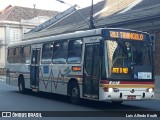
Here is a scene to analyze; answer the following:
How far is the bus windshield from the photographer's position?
13.6m

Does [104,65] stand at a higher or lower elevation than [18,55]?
lower

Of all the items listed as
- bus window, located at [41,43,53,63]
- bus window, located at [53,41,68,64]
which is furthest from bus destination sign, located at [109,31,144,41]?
bus window, located at [41,43,53,63]

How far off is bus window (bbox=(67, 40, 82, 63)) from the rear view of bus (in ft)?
5.78

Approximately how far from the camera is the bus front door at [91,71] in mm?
13914

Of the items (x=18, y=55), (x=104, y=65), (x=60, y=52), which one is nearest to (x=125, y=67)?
(x=104, y=65)

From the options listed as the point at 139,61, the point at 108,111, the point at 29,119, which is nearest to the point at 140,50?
the point at 139,61

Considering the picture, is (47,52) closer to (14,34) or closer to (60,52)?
(60,52)

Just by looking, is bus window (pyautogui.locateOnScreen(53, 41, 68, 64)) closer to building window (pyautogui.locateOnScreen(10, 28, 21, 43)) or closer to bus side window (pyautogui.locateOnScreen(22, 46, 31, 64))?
bus side window (pyautogui.locateOnScreen(22, 46, 31, 64))

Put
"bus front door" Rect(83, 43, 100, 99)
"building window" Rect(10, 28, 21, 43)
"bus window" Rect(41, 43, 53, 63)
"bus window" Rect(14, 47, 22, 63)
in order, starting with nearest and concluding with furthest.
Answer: "bus front door" Rect(83, 43, 100, 99) → "bus window" Rect(41, 43, 53, 63) → "bus window" Rect(14, 47, 22, 63) → "building window" Rect(10, 28, 21, 43)

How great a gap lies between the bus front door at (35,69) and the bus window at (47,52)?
0.72 meters

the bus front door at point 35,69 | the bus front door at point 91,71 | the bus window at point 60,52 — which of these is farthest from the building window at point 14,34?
the bus front door at point 91,71

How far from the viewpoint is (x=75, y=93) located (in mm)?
15398

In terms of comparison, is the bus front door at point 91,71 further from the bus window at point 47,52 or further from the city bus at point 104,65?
the bus window at point 47,52

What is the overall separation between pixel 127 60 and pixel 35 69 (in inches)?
268
